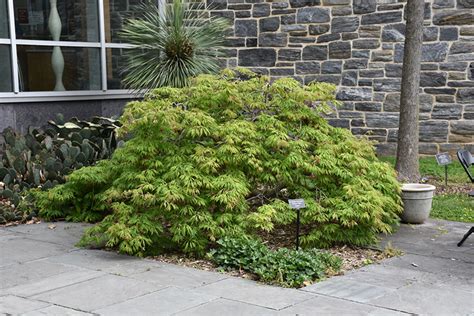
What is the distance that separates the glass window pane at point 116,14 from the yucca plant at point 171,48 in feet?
2.37

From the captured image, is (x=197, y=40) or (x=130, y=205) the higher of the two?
(x=197, y=40)

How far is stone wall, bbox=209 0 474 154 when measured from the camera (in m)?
12.0

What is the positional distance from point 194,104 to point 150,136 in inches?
25.5

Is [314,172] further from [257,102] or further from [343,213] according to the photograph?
[257,102]

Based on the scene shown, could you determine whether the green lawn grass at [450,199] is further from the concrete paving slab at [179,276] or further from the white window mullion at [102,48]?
the white window mullion at [102,48]

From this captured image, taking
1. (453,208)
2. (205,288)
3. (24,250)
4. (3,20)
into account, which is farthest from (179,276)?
(3,20)

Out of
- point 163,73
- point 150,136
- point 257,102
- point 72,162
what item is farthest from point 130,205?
point 163,73

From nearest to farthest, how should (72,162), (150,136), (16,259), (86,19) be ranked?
(16,259) < (150,136) < (72,162) < (86,19)

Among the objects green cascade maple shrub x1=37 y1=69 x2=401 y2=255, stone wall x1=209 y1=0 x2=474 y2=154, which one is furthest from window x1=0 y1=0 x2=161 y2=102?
green cascade maple shrub x1=37 y1=69 x2=401 y2=255

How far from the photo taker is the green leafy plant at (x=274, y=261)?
5652mm

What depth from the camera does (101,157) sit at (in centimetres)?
987

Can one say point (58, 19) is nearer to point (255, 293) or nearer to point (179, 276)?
point (179, 276)

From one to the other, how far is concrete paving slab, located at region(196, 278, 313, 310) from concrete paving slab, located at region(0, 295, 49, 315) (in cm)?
126

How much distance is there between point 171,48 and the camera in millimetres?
11922
